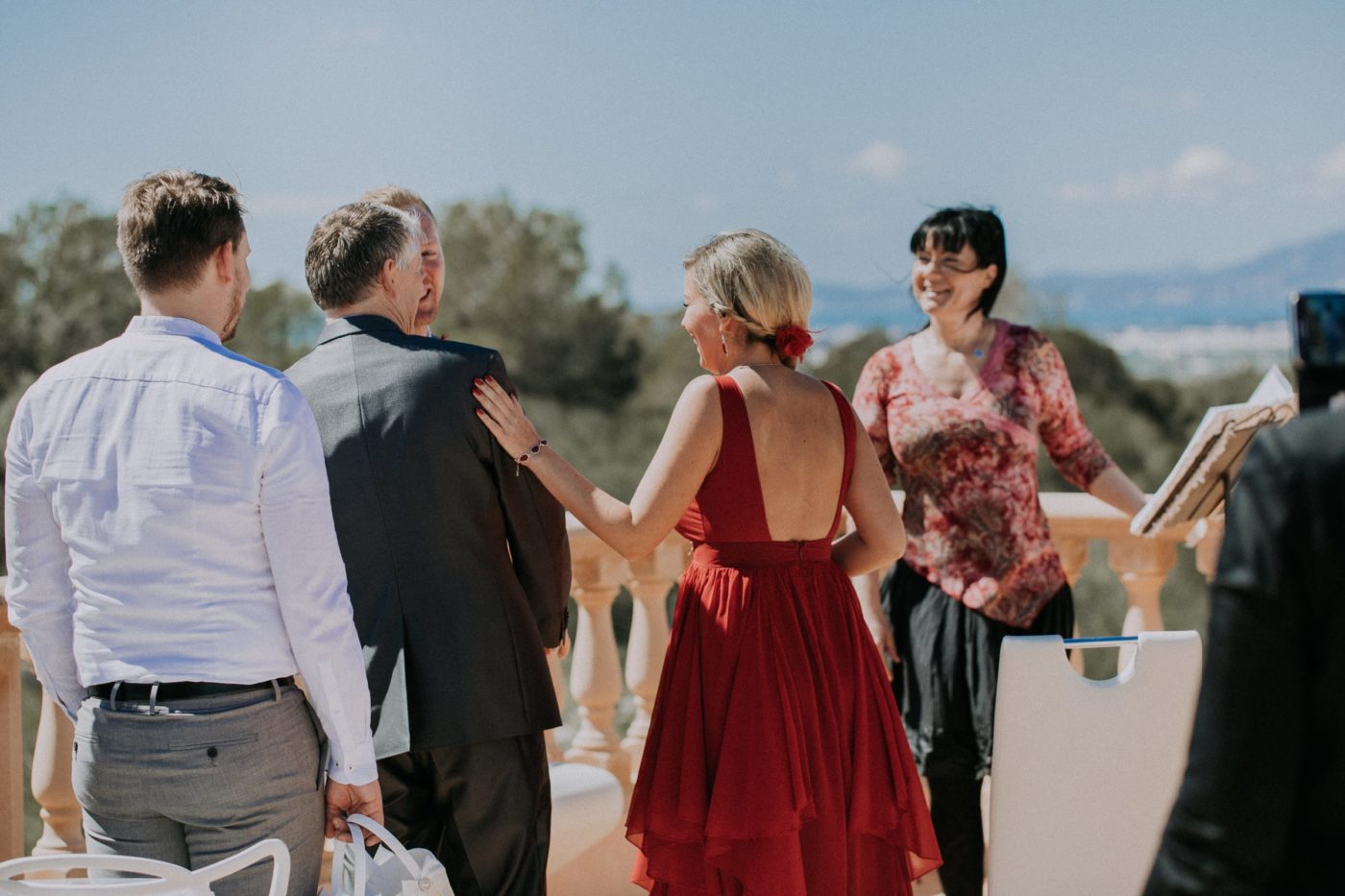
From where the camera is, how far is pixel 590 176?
41844 millimetres

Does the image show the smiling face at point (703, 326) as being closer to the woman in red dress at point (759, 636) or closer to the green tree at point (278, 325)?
the woman in red dress at point (759, 636)

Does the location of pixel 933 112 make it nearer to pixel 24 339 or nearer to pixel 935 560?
pixel 24 339

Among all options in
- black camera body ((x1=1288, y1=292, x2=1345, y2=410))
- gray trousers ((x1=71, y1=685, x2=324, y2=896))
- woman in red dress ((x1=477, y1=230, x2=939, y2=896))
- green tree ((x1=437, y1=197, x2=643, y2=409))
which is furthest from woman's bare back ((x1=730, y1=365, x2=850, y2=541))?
green tree ((x1=437, y1=197, x2=643, y2=409))

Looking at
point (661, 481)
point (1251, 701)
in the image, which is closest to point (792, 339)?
point (661, 481)

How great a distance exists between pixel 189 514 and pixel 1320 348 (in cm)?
141

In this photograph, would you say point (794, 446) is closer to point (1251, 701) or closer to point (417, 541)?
point (417, 541)

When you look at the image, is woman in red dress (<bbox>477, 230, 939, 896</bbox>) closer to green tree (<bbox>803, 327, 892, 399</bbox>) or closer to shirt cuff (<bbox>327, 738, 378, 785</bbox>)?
shirt cuff (<bbox>327, 738, 378, 785</bbox>)

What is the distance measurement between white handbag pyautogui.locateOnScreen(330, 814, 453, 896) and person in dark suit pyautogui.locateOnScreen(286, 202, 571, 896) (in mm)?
298

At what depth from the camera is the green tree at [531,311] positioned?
20797mm

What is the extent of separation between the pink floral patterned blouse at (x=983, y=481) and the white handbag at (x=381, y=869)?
4.96 ft

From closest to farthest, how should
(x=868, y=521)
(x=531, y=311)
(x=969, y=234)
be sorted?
(x=868, y=521)
(x=969, y=234)
(x=531, y=311)

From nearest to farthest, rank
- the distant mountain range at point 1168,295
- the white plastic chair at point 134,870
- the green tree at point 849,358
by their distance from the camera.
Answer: the white plastic chair at point 134,870
the green tree at point 849,358
the distant mountain range at point 1168,295

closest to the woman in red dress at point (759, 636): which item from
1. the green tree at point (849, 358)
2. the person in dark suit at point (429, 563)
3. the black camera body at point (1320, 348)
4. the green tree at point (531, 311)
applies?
the person in dark suit at point (429, 563)

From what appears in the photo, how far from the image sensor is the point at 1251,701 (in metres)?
1.09
